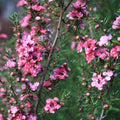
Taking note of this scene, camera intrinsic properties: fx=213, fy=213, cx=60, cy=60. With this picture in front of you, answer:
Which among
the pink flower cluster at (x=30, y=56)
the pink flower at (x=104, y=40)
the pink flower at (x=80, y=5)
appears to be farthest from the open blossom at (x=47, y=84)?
the pink flower at (x=80, y=5)

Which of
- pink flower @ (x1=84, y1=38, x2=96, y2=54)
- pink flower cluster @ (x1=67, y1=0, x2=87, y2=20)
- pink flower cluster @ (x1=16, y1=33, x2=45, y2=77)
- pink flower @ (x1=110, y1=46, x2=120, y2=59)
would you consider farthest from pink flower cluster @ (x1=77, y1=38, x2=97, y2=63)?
pink flower cluster @ (x1=16, y1=33, x2=45, y2=77)

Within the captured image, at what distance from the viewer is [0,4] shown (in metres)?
16.2

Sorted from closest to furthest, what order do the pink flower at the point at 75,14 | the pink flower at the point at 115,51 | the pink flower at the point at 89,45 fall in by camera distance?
the pink flower at the point at 115,51 → the pink flower at the point at 89,45 → the pink flower at the point at 75,14

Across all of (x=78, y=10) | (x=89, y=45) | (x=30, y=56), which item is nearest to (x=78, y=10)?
(x=78, y=10)

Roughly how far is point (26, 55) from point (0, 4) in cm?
1570

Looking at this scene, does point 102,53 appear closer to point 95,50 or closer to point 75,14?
point 95,50

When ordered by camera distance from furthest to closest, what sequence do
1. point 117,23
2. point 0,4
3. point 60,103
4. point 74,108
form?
point 0,4 → point 74,108 → point 60,103 → point 117,23

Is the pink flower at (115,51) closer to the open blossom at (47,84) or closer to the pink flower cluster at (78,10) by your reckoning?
the pink flower cluster at (78,10)

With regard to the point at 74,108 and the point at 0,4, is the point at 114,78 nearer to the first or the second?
the point at 74,108

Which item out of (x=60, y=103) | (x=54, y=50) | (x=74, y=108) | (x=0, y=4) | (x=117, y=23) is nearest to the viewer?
(x=117, y=23)

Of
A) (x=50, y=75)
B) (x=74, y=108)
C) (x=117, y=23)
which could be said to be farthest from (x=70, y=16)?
(x=74, y=108)

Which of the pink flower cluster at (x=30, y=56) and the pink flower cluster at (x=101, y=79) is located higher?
the pink flower cluster at (x=30, y=56)

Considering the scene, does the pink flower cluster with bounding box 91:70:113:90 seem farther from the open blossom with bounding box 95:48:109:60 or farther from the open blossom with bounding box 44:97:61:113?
the open blossom with bounding box 44:97:61:113

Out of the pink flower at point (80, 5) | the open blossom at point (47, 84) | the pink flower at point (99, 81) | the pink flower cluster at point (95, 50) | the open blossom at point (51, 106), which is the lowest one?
the open blossom at point (51, 106)
